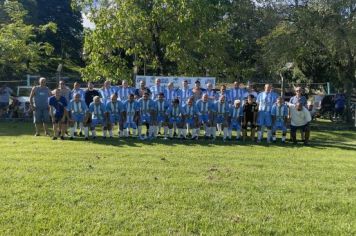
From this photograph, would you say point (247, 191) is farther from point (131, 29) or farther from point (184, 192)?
point (131, 29)

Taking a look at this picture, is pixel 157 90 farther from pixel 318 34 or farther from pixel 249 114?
pixel 318 34

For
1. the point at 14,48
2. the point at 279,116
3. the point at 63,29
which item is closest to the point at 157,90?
the point at 279,116

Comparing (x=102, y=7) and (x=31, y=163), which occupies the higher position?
(x=102, y=7)

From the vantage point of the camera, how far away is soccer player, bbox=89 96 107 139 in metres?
14.3

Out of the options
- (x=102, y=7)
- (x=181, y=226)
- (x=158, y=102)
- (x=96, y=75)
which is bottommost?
(x=181, y=226)

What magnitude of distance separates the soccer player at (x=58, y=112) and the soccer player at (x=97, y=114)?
0.85 m

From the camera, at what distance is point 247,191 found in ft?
24.2

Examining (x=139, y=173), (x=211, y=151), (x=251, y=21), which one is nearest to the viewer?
(x=139, y=173)

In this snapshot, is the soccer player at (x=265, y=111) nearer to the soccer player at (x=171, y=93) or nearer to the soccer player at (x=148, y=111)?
the soccer player at (x=171, y=93)

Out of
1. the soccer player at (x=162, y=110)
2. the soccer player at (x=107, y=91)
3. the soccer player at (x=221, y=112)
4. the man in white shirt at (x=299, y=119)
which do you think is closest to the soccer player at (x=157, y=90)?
the soccer player at (x=162, y=110)

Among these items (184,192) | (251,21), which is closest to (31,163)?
(184,192)

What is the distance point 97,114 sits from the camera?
14375 mm

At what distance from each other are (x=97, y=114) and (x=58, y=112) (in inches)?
48.7

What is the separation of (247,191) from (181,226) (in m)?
2.05
